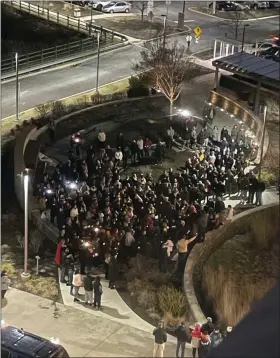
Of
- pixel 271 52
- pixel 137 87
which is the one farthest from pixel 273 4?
pixel 137 87

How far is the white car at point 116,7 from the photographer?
27966mm

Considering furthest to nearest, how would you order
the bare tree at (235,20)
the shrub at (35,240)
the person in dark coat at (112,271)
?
1. the bare tree at (235,20)
2. the shrub at (35,240)
3. the person in dark coat at (112,271)

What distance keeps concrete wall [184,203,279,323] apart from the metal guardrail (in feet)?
39.9

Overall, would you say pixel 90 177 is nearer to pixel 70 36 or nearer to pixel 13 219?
pixel 13 219

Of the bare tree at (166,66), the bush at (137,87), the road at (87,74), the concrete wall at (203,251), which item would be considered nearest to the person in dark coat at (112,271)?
the concrete wall at (203,251)

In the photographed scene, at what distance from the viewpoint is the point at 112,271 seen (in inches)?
375

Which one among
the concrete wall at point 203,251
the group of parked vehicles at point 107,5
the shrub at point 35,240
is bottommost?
the shrub at point 35,240

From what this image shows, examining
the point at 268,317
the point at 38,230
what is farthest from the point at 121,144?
the point at 268,317

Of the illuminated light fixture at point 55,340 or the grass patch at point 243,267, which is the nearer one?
the illuminated light fixture at point 55,340

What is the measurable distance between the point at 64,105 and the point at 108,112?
123 centimetres

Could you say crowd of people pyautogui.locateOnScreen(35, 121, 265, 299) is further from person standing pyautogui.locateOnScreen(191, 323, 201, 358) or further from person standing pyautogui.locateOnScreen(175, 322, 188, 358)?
person standing pyautogui.locateOnScreen(191, 323, 201, 358)

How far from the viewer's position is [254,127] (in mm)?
17156

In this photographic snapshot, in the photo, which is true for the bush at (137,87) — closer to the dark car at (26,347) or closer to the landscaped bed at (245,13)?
the landscaped bed at (245,13)

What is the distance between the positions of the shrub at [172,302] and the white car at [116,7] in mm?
20237
